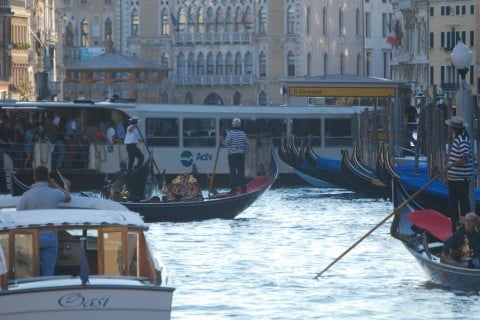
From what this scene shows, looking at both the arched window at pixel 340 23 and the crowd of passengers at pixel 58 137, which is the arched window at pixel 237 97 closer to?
the arched window at pixel 340 23

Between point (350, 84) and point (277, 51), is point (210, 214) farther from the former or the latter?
point (277, 51)

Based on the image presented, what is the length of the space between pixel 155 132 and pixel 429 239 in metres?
16.5

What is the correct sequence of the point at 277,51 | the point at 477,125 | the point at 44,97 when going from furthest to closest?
the point at 277,51 < the point at 44,97 < the point at 477,125

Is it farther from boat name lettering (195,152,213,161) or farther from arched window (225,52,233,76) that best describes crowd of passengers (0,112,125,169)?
arched window (225,52,233,76)

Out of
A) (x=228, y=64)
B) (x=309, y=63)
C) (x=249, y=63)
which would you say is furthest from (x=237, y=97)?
(x=309, y=63)

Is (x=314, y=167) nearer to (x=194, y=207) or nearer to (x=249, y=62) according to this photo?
(x=194, y=207)

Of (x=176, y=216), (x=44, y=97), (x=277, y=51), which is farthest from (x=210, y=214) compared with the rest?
(x=277, y=51)

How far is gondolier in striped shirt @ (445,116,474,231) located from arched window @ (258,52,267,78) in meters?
64.9

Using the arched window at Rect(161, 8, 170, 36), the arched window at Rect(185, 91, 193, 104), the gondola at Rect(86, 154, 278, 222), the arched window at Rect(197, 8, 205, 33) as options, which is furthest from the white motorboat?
the arched window at Rect(161, 8, 170, 36)

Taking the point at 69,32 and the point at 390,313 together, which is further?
the point at 69,32

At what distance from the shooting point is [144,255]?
48.1ft

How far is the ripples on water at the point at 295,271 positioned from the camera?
57.6 feet

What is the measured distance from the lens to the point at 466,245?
17.7 m

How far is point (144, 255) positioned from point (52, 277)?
69 cm
